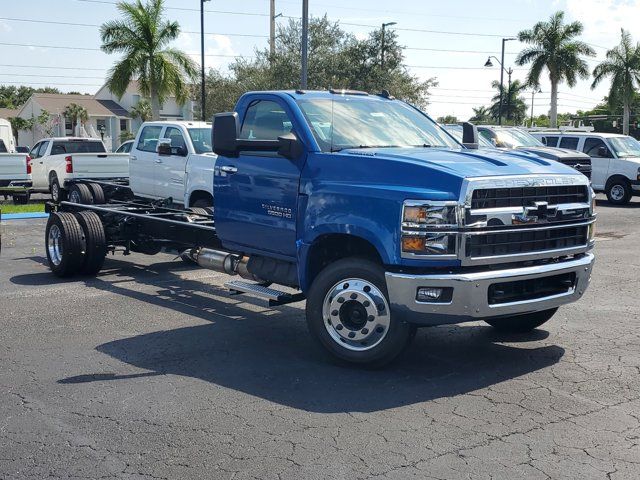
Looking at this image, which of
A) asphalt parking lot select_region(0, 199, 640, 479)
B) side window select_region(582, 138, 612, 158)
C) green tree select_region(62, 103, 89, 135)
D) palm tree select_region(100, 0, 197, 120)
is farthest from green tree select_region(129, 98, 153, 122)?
asphalt parking lot select_region(0, 199, 640, 479)

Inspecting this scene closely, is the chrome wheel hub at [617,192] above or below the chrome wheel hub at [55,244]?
above

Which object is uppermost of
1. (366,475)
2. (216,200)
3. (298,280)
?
(216,200)

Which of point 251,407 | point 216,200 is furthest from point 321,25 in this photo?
point 251,407

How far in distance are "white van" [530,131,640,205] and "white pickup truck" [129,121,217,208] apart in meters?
13.7

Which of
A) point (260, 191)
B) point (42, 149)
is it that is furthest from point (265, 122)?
point (42, 149)

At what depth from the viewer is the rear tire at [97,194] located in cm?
1464

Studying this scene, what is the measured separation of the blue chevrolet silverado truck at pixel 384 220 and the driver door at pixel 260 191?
0.01 metres

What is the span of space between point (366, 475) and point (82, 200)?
449 inches

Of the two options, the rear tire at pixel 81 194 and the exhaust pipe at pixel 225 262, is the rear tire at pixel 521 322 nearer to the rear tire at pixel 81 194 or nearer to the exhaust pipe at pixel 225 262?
the exhaust pipe at pixel 225 262

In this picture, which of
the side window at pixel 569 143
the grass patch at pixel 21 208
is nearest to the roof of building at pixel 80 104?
the grass patch at pixel 21 208

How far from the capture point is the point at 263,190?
23.4ft

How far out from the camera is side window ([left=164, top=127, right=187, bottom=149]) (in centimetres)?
1339

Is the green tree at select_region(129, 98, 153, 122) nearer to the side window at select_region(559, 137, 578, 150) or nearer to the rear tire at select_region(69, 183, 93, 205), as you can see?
the side window at select_region(559, 137, 578, 150)

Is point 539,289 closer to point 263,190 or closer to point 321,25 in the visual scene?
point 263,190
